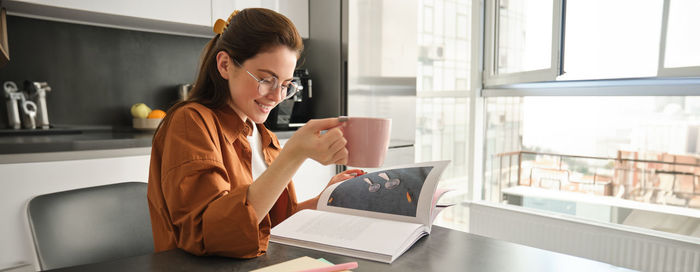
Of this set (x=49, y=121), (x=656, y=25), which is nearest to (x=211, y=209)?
(x=49, y=121)

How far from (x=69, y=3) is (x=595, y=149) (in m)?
2.82

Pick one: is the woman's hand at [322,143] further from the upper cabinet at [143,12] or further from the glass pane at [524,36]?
the glass pane at [524,36]

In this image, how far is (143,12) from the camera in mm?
2047

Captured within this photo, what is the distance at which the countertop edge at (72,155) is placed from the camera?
1512 millimetres

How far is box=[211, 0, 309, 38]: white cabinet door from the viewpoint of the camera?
2.28m

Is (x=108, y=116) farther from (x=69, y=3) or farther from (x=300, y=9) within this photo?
(x=300, y=9)

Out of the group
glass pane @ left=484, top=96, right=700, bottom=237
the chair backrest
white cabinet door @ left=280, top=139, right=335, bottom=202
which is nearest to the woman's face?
the chair backrest

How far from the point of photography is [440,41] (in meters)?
3.87

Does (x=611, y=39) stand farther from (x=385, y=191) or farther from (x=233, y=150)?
(x=233, y=150)

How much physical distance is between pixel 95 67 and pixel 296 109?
3.51ft

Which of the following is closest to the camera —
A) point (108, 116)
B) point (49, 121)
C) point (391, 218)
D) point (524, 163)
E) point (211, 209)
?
point (211, 209)

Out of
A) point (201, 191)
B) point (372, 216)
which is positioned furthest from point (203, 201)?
point (372, 216)

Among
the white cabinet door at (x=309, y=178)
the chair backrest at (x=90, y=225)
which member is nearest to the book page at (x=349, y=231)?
the chair backrest at (x=90, y=225)

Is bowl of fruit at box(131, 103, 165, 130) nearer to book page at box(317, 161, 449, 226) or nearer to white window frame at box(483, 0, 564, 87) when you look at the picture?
book page at box(317, 161, 449, 226)
